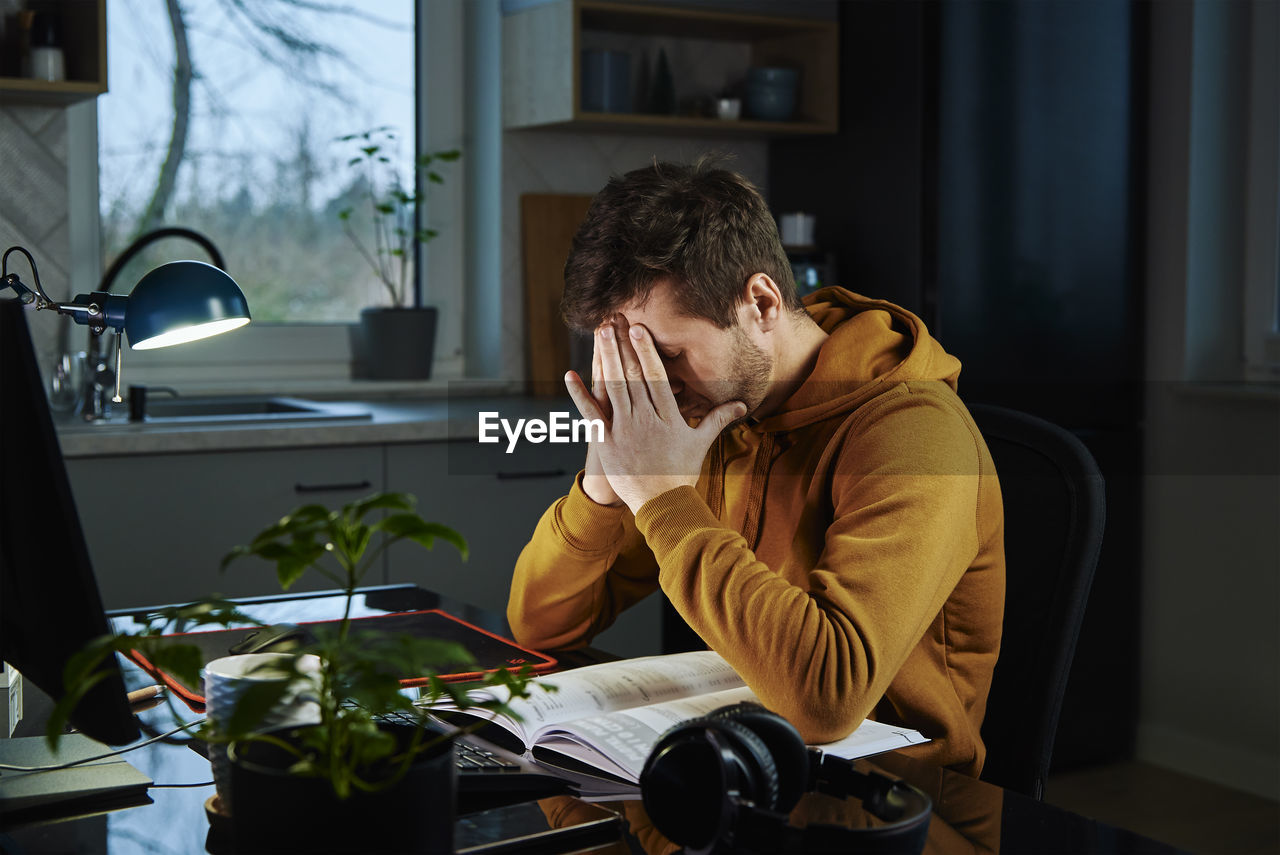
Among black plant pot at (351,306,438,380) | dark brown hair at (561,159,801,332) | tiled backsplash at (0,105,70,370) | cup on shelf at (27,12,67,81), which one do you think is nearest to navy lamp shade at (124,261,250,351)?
dark brown hair at (561,159,801,332)

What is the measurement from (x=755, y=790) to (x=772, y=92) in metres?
2.80

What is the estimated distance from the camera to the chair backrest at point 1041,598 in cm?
129

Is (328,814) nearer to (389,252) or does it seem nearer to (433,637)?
(433,637)

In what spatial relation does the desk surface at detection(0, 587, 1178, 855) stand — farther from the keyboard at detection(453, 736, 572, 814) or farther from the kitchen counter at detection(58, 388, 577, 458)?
the kitchen counter at detection(58, 388, 577, 458)

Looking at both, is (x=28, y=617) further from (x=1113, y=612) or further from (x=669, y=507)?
(x=1113, y=612)

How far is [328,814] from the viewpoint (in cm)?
70

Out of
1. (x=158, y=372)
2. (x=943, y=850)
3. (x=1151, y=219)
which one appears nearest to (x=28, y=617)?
(x=943, y=850)

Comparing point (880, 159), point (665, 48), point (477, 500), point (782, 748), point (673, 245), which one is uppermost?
point (665, 48)

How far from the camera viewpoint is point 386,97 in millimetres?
3475

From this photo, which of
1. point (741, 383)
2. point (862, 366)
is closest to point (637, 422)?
point (741, 383)

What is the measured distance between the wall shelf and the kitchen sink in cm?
88

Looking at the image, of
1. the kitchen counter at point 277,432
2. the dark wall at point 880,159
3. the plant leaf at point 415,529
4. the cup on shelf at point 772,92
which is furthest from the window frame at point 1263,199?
the plant leaf at point 415,529

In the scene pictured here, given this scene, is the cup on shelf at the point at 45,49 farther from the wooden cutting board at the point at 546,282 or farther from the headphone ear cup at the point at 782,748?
the headphone ear cup at the point at 782,748

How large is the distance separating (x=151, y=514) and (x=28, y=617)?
68.8 inches
